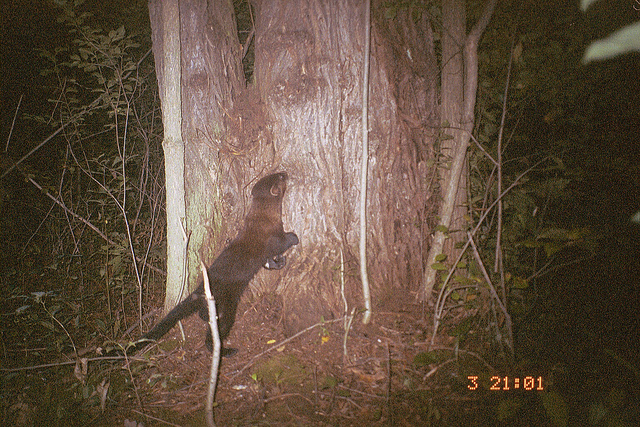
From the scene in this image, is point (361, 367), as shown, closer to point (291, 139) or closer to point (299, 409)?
point (299, 409)

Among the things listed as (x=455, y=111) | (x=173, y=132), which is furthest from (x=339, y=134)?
(x=173, y=132)

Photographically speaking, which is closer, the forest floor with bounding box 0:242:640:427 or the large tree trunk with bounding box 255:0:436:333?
the forest floor with bounding box 0:242:640:427

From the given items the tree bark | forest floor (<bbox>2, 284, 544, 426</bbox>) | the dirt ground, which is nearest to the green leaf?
forest floor (<bbox>2, 284, 544, 426</bbox>)

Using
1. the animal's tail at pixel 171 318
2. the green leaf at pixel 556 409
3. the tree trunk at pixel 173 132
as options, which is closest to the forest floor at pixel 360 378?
the green leaf at pixel 556 409

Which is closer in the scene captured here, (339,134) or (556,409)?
(556,409)

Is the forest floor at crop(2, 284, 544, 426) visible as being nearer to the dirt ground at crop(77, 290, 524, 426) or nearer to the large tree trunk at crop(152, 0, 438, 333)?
the dirt ground at crop(77, 290, 524, 426)

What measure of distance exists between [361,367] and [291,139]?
2.08 meters

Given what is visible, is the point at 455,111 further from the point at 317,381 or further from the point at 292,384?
the point at 292,384

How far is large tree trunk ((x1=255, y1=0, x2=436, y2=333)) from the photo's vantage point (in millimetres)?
3105

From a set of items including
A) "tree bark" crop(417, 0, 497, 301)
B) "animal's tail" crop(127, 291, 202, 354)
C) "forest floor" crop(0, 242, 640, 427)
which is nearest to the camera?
"forest floor" crop(0, 242, 640, 427)

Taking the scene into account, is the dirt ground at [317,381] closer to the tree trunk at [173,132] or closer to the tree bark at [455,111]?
the tree bark at [455,111]

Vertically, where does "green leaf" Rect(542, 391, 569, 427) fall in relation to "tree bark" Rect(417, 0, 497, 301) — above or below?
below

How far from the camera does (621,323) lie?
140 inches

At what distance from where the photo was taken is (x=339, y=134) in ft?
10.4
